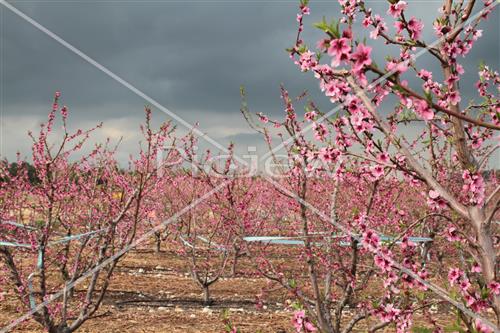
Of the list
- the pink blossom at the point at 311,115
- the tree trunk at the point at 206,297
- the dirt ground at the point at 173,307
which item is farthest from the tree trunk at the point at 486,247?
the tree trunk at the point at 206,297

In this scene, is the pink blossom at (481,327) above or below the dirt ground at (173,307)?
above

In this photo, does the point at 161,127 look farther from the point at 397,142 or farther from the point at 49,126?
the point at 397,142

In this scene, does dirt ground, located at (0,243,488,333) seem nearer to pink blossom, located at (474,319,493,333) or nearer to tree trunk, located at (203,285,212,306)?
tree trunk, located at (203,285,212,306)

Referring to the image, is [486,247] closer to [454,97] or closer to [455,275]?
[455,275]

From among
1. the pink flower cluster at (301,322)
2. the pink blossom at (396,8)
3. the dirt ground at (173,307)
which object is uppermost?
the pink blossom at (396,8)

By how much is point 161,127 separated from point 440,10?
3840mm

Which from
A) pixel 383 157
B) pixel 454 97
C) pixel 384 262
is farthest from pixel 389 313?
pixel 454 97

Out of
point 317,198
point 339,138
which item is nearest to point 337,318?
point 339,138

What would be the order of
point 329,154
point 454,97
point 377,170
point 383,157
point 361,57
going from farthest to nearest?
point 329,154
point 377,170
point 383,157
point 454,97
point 361,57

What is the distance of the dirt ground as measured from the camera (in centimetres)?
894

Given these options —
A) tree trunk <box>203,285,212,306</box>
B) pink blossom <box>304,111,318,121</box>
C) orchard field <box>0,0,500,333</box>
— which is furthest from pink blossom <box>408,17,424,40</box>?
tree trunk <box>203,285,212,306</box>

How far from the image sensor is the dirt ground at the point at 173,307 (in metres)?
8.94

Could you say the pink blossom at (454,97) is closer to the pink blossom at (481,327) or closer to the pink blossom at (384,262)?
the pink blossom at (384,262)

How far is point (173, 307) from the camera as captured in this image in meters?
10.7
